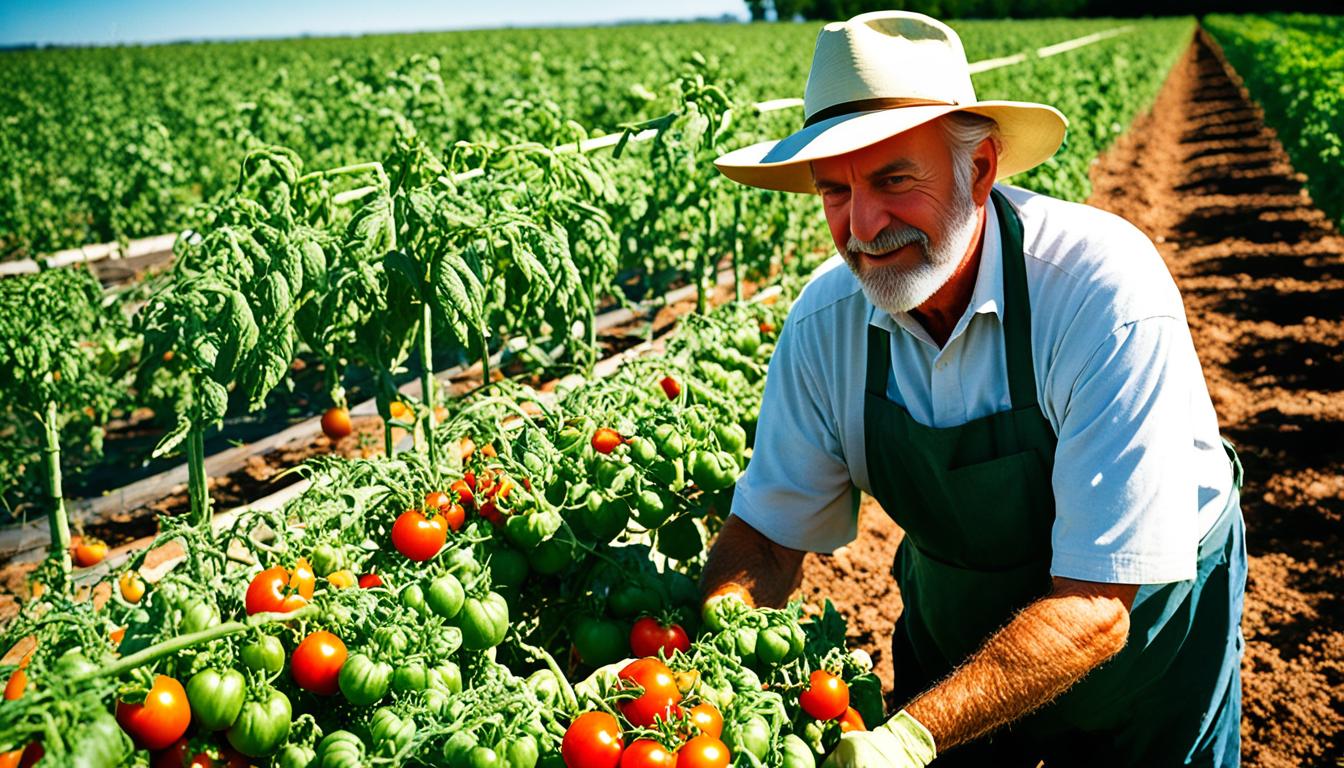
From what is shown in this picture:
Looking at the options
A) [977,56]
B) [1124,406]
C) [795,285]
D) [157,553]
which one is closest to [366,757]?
[1124,406]

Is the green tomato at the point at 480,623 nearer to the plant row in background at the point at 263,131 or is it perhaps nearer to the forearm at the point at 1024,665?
the forearm at the point at 1024,665

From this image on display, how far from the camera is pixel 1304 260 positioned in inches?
334

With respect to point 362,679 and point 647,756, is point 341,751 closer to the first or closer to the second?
point 362,679

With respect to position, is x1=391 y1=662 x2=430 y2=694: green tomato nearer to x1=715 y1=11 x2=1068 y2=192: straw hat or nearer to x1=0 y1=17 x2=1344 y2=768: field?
x1=0 y1=17 x2=1344 y2=768: field

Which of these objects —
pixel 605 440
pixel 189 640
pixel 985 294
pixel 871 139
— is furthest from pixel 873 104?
pixel 189 640

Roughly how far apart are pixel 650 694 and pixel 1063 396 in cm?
93

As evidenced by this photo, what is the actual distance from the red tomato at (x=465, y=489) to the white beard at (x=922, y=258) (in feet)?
2.96

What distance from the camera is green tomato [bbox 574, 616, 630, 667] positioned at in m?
1.93

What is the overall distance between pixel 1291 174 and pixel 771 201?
9619mm

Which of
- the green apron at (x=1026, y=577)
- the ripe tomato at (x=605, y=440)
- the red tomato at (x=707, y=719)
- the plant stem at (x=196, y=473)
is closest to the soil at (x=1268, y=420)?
the green apron at (x=1026, y=577)

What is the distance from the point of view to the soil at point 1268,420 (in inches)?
128

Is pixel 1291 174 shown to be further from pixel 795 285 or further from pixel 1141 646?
pixel 1141 646

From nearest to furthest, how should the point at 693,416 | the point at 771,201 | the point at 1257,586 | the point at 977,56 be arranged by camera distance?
the point at 693,416
the point at 1257,586
the point at 771,201
the point at 977,56

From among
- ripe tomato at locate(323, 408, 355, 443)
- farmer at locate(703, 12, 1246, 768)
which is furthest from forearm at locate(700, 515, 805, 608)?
ripe tomato at locate(323, 408, 355, 443)
